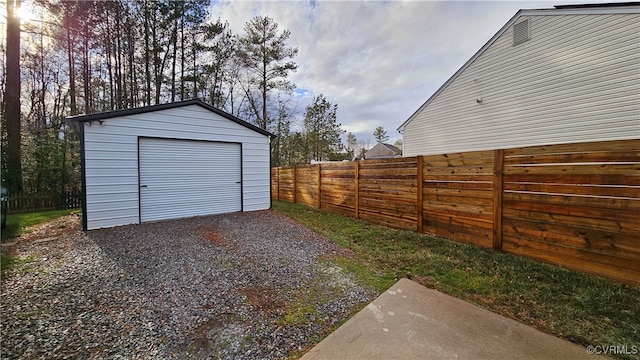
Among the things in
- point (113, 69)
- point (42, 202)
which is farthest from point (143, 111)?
point (113, 69)

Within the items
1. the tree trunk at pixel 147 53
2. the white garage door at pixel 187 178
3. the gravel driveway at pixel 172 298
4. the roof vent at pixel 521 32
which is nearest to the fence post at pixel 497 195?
the gravel driveway at pixel 172 298

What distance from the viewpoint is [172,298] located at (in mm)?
2496

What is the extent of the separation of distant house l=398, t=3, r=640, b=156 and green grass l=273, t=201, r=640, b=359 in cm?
522

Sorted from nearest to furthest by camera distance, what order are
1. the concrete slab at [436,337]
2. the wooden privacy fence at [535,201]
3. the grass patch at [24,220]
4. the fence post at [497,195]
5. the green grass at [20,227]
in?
the concrete slab at [436,337] < the wooden privacy fence at [535,201] < the green grass at [20,227] < the fence post at [497,195] < the grass patch at [24,220]

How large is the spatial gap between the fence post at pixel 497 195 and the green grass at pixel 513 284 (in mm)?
240

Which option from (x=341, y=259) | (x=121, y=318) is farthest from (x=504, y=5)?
(x=121, y=318)

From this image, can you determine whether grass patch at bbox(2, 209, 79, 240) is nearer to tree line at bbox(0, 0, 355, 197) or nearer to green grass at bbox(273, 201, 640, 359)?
tree line at bbox(0, 0, 355, 197)

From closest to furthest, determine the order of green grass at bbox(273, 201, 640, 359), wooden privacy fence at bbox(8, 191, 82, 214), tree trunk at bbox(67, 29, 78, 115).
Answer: green grass at bbox(273, 201, 640, 359) → wooden privacy fence at bbox(8, 191, 82, 214) → tree trunk at bbox(67, 29, 78, 115)

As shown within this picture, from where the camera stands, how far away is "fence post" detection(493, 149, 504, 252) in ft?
12.0

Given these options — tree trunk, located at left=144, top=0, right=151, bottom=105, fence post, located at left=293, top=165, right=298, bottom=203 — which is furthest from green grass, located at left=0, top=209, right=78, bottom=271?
tree trunk, located at left=144, top=0, right=151, bottom=105

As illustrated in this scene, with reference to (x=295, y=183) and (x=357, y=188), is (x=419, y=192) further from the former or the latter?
(x=295, y=183)

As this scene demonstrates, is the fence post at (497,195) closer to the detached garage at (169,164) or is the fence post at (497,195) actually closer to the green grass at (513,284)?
the green grass at (513,284)

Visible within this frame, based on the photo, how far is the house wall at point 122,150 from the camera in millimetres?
5203

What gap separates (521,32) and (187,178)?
1096 centimetres
